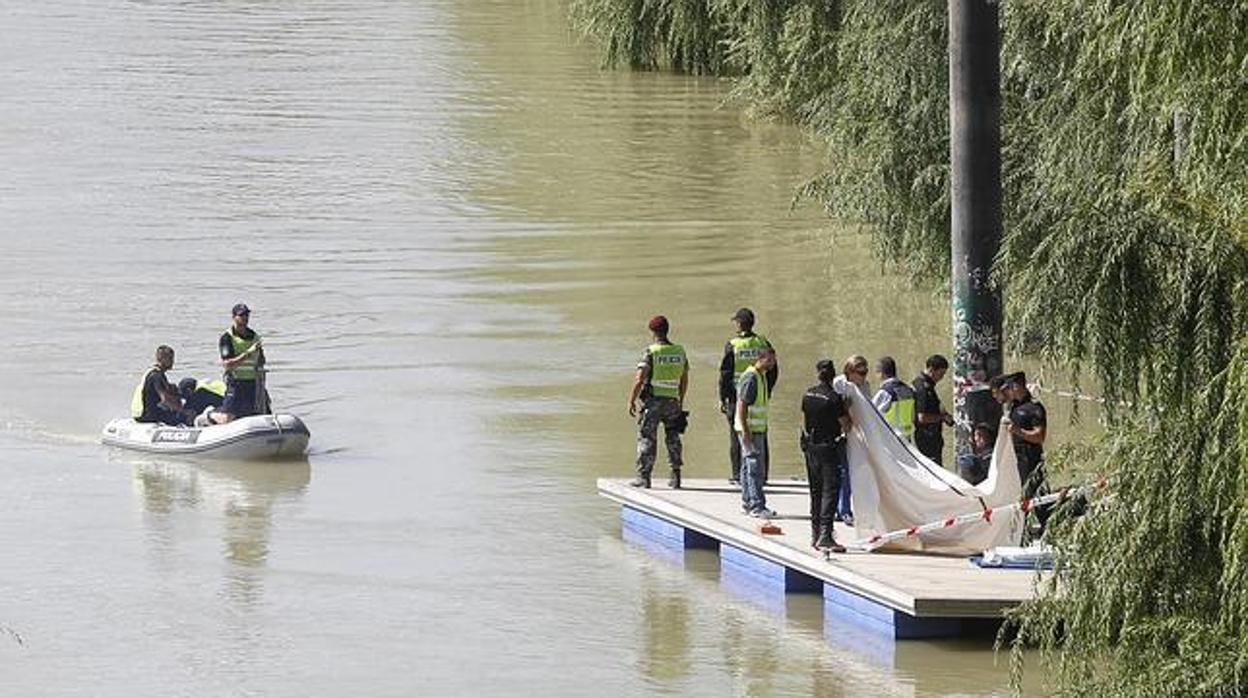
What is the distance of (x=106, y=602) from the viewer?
19.5 m

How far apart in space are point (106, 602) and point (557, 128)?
2871cm

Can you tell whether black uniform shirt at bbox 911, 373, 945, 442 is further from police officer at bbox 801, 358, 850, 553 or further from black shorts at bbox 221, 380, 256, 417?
black shorts at bbox 221, 380, 256, 417

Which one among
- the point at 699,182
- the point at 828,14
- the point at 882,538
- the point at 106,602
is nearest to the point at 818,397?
the point at 882,538

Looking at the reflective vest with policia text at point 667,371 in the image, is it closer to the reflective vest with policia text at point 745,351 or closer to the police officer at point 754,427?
the reflective vest with policia text at point 745,351

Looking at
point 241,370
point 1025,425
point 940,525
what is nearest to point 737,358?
point 940,525

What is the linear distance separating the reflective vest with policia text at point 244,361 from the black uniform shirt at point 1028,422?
8899 mm

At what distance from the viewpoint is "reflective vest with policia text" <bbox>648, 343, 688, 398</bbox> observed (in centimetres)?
2061

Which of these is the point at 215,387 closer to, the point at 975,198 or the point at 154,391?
the point at 154,391

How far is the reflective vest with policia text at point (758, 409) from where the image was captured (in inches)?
765

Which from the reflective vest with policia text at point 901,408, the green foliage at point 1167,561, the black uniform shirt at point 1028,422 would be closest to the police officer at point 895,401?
the reflective vest with policia text at point 901,408

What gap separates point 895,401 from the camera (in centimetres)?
1939

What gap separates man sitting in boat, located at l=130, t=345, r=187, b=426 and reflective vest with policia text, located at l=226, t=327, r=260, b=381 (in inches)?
25.1

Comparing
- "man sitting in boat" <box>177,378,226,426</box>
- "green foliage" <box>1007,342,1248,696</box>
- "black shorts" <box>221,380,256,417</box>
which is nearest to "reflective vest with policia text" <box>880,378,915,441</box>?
"green foliage" <box>1007,342,1248,696</box>

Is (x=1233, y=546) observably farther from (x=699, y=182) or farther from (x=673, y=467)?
(x=699, y=182)
